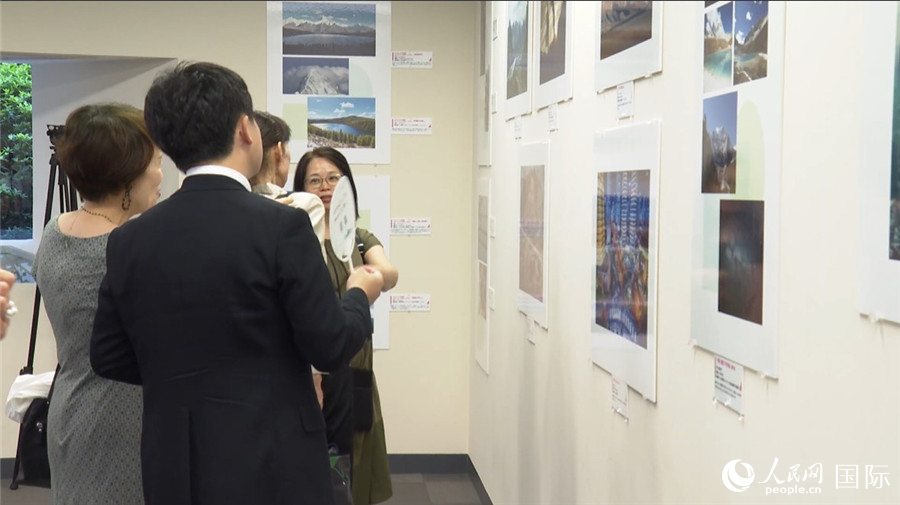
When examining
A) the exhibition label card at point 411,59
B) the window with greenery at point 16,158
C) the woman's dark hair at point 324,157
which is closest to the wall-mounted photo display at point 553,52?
the woman's dark hair at point 324,157

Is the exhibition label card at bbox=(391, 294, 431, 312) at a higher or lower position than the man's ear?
lower

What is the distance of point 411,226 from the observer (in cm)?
589

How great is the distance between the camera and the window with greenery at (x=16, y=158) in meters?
5.92

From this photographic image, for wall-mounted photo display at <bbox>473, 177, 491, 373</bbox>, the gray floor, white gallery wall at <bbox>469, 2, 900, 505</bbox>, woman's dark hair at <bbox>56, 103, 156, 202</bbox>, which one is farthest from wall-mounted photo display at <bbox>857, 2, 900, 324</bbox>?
the gray floor

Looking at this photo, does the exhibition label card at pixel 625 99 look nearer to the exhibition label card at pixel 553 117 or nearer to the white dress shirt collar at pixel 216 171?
the exhibition label card at pixel 553 117

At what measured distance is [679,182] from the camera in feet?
7.38

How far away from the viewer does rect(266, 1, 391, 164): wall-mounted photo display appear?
19.0 feet

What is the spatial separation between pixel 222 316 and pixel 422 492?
3.86 metres

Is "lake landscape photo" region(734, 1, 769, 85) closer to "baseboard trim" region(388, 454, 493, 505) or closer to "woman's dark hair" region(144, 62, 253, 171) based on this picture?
"woman's dark hair" region(144, 62, 253, 171)

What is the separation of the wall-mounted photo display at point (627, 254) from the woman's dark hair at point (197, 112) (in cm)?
95

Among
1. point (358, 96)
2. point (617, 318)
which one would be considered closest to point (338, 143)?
point (358, 96)

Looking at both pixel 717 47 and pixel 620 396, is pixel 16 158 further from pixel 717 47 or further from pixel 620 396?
pixel 717 47

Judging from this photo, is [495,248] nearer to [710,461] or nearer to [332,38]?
[332,38]

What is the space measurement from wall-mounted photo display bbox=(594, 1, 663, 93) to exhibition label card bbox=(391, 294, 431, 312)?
3.16m
